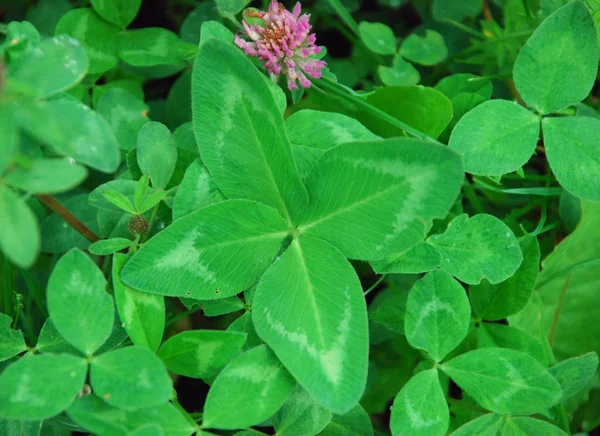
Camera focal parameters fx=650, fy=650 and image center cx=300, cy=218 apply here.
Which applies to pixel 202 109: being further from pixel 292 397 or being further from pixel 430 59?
pixel 430 59

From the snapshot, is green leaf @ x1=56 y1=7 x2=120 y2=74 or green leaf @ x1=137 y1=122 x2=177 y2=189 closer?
green leaf @ x1=137 y1=122 x2=177 y2=189

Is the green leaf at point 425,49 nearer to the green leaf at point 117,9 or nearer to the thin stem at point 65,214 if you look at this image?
the green leaf at point 117,9

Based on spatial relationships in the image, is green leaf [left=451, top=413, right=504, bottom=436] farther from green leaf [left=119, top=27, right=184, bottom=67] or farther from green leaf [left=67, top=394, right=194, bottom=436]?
green leaf [left=119, top=27, right=184, bottom=67]

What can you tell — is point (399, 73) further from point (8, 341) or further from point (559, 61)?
point (8, 341)

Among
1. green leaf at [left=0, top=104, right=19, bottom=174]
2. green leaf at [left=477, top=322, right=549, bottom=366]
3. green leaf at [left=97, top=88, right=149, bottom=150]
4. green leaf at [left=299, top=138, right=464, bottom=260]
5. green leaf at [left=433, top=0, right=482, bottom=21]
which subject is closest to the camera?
green leaf at [left=0, top=104, right=19, bottom=174]

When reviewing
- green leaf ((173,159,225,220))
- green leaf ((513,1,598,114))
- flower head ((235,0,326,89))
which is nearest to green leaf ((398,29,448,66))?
green leaf ((513,1,598,114))

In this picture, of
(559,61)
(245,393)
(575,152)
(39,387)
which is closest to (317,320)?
(245,393)

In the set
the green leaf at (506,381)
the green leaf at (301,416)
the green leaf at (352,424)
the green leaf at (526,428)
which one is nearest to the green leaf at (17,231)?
the green leaf at (301,416)

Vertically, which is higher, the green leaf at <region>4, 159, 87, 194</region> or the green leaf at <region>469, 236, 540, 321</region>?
the green leaf at <region>4, 159, 87, 194</region>
